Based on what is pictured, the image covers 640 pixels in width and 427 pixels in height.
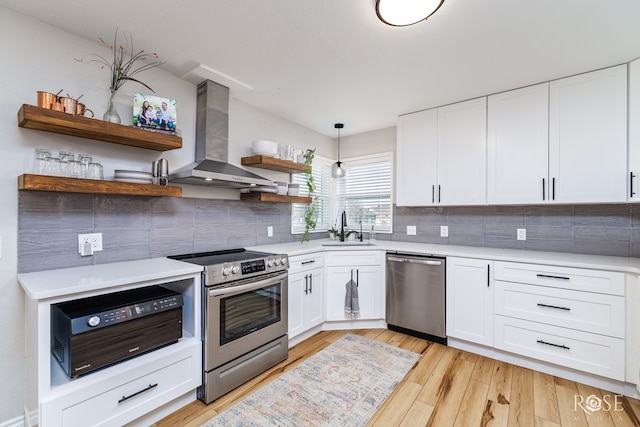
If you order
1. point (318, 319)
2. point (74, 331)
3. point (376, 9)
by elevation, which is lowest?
point (318, 319)

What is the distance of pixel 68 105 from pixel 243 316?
1789mm

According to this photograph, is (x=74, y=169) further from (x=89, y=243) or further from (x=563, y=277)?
(x=563, y=277)

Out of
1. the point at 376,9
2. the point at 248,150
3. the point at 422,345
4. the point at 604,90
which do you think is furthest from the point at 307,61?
Result: the point at 422,345

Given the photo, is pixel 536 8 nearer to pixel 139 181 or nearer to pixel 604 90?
pixel 604 90

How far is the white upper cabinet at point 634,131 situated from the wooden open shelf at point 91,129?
3.51 meters

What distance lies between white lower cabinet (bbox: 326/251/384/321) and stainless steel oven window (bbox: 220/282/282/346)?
2.65 feet

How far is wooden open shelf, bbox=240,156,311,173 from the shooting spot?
279 centimetres

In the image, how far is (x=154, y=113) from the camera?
2049 mm

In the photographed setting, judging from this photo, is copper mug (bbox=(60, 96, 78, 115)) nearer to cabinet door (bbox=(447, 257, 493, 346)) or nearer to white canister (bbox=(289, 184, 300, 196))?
white canister (bbox=(289, 184, 300, 196))

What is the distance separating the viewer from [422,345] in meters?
2.79

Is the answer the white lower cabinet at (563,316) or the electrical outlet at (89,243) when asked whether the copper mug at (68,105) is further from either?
the white lower cabinet at (563,316)

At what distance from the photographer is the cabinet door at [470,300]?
2541mm

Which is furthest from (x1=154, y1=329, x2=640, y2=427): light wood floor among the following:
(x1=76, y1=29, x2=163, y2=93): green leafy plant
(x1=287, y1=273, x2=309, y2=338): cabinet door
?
(x1=76, y1=29, x2=163, y2=93): green leafy plant

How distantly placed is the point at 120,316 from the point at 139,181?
2.94 ft
